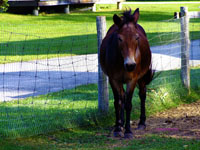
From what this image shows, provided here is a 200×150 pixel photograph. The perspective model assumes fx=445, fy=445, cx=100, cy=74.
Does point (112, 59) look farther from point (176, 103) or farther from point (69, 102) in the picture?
point (176, 103)

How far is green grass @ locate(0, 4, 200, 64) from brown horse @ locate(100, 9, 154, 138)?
0.94 metres

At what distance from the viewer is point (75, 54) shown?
1619 centimetres

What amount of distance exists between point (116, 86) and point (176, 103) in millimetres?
2878

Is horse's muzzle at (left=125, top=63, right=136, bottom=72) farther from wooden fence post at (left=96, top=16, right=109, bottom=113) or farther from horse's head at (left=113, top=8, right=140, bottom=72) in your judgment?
wooden fence post at (left=96, top=16, right=109, bottom=113)

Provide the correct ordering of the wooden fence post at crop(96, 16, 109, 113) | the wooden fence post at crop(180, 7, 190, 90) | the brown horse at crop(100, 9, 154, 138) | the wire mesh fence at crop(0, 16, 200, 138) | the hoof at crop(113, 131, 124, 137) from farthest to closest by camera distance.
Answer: the wooden fence post at crop(180, 7, 190, 90)
the wooden fence post at crop(96, 16, 109, 113)
the wire mesh fence at crop(0, 16, 200, 138)
the hoof at crop(113, 131, 124, 137)
the brown horse at crop(100, 9, 154, 138)

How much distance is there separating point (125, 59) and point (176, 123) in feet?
7.07

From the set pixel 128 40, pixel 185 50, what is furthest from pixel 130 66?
pixel 185 50

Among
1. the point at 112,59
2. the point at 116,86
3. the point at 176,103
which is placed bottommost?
the point at 176,103

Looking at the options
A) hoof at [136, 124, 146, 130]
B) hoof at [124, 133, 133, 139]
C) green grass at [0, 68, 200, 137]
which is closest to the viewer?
hoof at [124, 133, 133, 139]

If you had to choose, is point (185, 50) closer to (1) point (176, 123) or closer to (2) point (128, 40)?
(1) point (176, 123)

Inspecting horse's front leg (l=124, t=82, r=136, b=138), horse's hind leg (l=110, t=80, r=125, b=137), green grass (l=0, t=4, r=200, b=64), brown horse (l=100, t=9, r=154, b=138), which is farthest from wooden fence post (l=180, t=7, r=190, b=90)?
horse's front leg (l=124, t=82, r=136, b=138)

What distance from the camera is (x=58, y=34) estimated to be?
64.4 ft

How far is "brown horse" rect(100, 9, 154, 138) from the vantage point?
6.34 meters

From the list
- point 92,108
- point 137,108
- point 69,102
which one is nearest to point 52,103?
point 69,102
